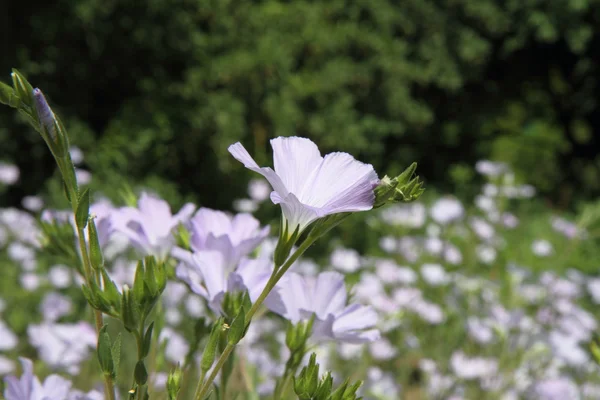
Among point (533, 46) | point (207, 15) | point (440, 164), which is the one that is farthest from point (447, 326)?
point (533, 46)

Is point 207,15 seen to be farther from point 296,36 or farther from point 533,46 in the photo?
point 533,46

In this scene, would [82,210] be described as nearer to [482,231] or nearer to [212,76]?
[482,231]

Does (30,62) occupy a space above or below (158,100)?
above

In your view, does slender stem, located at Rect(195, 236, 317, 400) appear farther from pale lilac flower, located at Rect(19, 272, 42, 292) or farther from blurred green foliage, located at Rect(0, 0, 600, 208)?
blurred green foliage, located at Rect(0, 0, 600, 208)

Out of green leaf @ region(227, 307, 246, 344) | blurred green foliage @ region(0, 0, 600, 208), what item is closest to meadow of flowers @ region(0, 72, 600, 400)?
green leaf @ region(227, 307, 246, 344)

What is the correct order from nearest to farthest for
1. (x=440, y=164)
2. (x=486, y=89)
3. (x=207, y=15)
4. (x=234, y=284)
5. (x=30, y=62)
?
(x=234, y=284) → (x=30, y=62) → (x=207, y=15) → (x=440, y=164) → (x=486, y=89)

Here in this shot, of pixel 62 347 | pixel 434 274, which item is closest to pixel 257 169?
pixel 62 347

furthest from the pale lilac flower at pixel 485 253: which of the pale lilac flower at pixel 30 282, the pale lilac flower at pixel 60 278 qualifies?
the pale lilac flower at pixel 30 282

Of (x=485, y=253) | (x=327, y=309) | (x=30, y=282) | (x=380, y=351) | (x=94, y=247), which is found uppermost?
(x=94, y=247)
